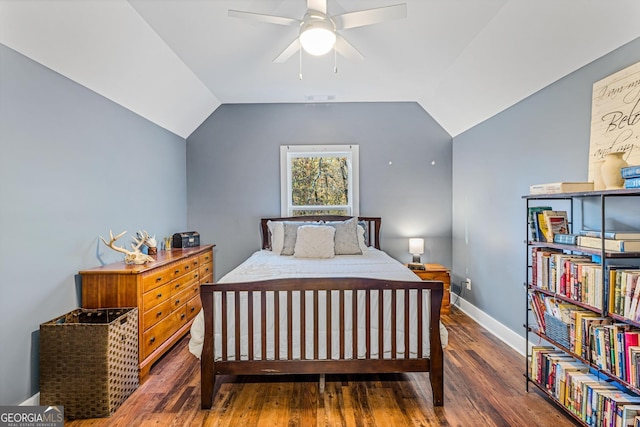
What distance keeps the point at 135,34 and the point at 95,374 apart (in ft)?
8.03

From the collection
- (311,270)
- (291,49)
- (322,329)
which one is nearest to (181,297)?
(311,270)

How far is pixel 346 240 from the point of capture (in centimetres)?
388

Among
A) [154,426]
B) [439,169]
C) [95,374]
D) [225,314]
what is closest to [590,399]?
[225,314]

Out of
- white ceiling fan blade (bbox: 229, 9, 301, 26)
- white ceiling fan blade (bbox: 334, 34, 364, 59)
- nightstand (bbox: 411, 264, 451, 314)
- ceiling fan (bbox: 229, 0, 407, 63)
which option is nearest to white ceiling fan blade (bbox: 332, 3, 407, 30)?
ceiling fan (bbox: 229, 0, 407, 63)

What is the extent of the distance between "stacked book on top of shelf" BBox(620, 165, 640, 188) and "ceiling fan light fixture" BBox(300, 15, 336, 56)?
182cm

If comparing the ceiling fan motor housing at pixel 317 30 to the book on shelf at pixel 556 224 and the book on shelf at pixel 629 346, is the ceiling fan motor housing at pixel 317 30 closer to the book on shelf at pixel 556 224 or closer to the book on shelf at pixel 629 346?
the book on shelf at pixel 556 224

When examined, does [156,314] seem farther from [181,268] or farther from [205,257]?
[205,257]

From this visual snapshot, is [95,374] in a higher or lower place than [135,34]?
lower

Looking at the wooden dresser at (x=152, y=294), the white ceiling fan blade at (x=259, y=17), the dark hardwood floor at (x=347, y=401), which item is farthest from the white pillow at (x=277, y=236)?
the white ceiling fan blade at (x=259, y=17)

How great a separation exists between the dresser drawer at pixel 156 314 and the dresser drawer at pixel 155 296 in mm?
33

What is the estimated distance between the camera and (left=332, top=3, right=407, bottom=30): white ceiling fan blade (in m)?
2.02

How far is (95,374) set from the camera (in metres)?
2.11

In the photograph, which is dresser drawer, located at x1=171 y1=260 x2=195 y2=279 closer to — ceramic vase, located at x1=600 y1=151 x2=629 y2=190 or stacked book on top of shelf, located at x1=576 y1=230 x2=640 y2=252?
stacked book on top of shelf, located at x1=576 y1=230 x2=640 y2=252

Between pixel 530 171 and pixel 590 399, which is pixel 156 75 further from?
pixel 590 399
